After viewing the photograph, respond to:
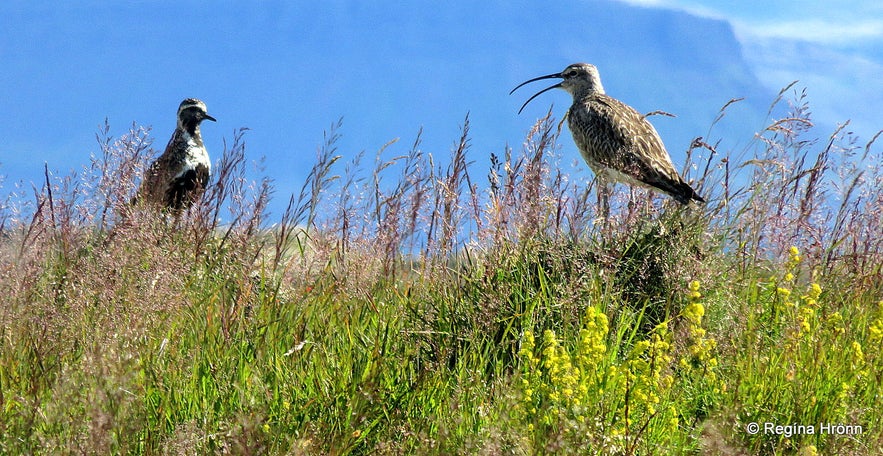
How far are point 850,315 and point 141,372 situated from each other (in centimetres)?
309

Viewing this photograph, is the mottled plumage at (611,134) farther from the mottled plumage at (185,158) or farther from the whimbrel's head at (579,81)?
the mottled plumage at (185,158)

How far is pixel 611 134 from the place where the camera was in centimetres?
734

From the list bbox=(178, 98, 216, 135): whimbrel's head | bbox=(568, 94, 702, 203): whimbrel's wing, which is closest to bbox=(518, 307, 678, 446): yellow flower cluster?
bbox=(568, 94, 702, 203): whimbrel's wing

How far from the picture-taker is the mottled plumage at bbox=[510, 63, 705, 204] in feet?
21.0

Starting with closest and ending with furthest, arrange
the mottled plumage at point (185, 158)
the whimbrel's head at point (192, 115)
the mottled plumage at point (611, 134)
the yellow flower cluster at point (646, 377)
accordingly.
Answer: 1. the yellow flower cluster at point (646, 377)
2. the mottled plumage at point (611, 134)
3. the mottled plumage at point (185, 158)
4. the whimbrel's head at point (192, 115)

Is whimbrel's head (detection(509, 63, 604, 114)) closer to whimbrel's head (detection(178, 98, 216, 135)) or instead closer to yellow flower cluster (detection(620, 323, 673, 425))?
whimbrel's head (detection(178, 98, 216, 135))

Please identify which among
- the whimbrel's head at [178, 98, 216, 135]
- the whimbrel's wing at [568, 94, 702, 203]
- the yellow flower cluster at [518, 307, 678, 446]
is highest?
the whimbrel's head at [178, 98, 216, 135]

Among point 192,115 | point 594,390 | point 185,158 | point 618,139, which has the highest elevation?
point 192,115

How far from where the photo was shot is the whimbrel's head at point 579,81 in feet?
27.9

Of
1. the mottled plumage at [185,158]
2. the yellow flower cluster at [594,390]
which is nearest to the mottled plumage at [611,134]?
the mottled plumage at [185,158]

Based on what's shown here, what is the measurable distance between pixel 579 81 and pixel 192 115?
11.9 feet

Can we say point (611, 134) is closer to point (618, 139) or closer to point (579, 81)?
point (618, 139)

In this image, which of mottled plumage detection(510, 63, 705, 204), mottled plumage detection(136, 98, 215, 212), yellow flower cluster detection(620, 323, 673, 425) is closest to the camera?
yellow flower cluster detection(620, 323, 673, 425)

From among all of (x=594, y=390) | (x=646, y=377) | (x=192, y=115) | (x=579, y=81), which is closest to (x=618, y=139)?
(x=579, y=81)
